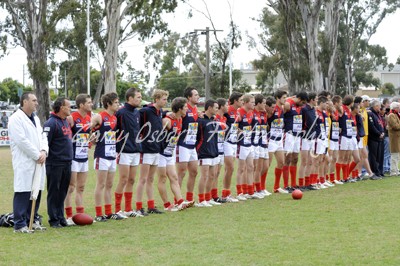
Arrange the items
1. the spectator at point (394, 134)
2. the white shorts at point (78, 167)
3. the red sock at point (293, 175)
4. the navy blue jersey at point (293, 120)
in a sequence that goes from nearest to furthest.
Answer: the white shorts at point (78, 167)
the navy blue jersey at point (293, 120)
the red sock at point (293, 175)
the spectator at point (394, 134)

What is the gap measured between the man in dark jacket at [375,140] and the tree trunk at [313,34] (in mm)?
18003

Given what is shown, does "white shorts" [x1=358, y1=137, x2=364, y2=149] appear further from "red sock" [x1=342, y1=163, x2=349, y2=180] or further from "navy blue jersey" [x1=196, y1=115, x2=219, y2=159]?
"navy blue jersey" [x1=196, y1=115, x2=219, y2=159]

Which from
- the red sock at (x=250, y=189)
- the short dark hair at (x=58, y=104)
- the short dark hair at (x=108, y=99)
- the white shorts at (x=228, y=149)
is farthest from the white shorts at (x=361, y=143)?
the short dark hair at (x=58, y=104)

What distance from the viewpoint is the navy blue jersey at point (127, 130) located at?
466 inches

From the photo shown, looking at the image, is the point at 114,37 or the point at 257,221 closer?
the point at 257,221

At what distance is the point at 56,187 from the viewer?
10711 mm

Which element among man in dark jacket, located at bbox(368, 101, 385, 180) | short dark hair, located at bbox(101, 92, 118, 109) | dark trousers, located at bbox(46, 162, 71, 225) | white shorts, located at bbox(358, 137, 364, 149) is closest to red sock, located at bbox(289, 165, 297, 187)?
white shorts, located at bbox(358, 137, 364, 149)

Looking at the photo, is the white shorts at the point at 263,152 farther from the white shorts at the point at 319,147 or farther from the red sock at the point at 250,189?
the white shorts at the point at 319,147

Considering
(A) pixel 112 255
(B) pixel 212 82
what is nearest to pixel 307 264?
(A) pixel 112 255

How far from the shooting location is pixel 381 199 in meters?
13.5

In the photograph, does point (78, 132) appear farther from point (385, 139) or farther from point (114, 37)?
point (114, 37)

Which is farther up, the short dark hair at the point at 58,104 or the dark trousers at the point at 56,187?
the short dark hair at the point at 58,104

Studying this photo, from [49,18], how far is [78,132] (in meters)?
31.0

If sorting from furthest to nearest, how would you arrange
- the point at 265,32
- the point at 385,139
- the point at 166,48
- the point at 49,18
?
the point at 265,32
the point at 166,48
the point at 49,18
the point at 385,139
